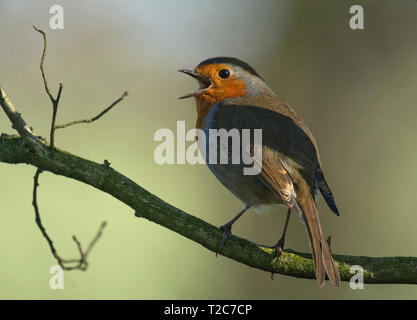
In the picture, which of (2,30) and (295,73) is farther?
(2,30)

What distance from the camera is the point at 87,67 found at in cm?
820

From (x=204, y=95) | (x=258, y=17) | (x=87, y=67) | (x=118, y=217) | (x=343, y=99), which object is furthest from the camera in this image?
(x=87, y=67)

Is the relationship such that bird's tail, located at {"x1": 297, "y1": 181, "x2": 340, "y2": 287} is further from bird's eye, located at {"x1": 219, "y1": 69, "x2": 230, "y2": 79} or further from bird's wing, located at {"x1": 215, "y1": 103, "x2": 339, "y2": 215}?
bird's eye, located at {"x1": 219, "y1": 69, "x2": 230, "y2": 79}

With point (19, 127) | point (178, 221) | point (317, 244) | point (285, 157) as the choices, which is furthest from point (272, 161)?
point (19, 127)

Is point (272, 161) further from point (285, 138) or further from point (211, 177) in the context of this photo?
point (211, 177)

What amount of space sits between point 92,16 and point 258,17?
2698 millimetres

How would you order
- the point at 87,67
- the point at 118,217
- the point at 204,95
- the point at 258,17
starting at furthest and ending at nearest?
the point at 87,67
the point at 258,17
the point at 118,217
the point at 204,95

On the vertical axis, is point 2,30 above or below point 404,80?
above

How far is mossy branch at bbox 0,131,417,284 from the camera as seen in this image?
3033mm

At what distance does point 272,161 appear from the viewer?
3781 mm

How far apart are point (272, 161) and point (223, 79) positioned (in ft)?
3.41

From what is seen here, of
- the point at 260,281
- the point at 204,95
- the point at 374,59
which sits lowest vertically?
the point at 260,281

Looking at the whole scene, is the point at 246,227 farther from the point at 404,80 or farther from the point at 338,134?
the point at 404,80

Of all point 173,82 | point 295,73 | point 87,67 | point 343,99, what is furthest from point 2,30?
point 343,99
